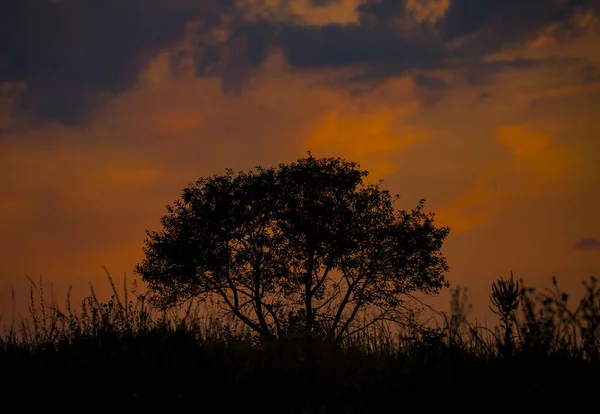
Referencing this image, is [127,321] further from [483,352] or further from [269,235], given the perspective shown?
[269,235]

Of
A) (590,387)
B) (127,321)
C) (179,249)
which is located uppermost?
(179,249)

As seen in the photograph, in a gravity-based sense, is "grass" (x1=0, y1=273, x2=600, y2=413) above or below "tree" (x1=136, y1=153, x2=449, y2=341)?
below

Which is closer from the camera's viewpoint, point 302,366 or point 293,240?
point 302,366

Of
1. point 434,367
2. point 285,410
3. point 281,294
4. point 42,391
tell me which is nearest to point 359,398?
point 285,410

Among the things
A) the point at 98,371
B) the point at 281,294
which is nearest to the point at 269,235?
the point at 281,294

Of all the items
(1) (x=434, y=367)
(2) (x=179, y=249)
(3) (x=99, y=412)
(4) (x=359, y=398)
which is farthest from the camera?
(2) (x=179, y=249)

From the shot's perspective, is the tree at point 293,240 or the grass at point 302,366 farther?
the tree at point 293,240

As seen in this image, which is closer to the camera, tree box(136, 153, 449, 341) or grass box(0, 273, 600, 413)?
grass box(0, 273, 600, 413)

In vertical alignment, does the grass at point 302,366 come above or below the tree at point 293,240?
below

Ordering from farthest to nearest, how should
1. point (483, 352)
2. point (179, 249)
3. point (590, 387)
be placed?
point (179, 249)
point (483, 352)
point (590, 387)

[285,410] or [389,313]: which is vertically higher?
[389,313]

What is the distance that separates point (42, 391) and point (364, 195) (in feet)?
89.3

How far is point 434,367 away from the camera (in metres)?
10.4

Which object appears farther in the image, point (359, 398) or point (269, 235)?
point (269, 235)
